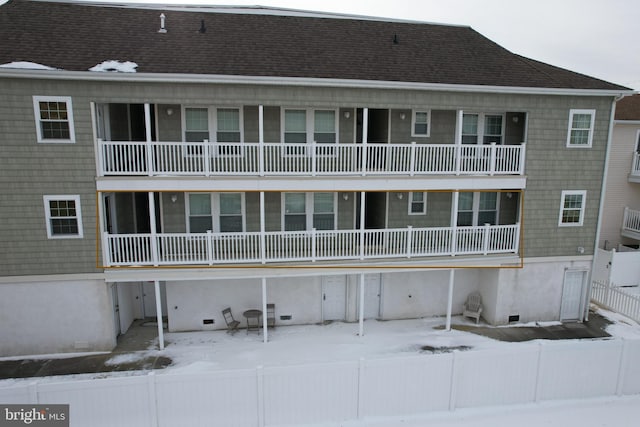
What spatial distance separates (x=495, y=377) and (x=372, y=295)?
625 centimetres

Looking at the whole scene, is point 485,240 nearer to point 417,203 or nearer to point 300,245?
point 417,203

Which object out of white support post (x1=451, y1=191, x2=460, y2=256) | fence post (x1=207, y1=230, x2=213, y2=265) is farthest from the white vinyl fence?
white support post (x1=451, y1=191, x2=460, y2=256)

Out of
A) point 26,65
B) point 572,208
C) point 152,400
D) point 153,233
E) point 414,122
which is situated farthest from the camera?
point 572,208

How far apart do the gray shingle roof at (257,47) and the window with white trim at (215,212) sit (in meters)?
3.90

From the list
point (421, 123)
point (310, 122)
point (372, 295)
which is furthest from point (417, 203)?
point (310, 122)

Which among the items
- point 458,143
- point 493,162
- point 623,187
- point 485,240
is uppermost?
point 458,143

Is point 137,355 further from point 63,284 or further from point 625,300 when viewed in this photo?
point 625,300

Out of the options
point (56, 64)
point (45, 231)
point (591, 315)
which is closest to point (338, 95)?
point (56, 64)

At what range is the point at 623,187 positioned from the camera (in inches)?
788

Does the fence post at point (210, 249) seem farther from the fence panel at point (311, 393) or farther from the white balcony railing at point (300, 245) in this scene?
the fence panel at point (311, 393)

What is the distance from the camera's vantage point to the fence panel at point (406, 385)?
8.91 metres

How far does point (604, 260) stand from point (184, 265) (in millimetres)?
17106

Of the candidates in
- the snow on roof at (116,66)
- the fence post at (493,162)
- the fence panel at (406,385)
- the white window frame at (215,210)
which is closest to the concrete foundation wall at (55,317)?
the white window frame at (215,210)

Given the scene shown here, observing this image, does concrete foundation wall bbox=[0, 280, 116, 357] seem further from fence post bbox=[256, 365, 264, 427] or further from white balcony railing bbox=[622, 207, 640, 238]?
white balcony railing bbox=[622, 207, 640, 238]
